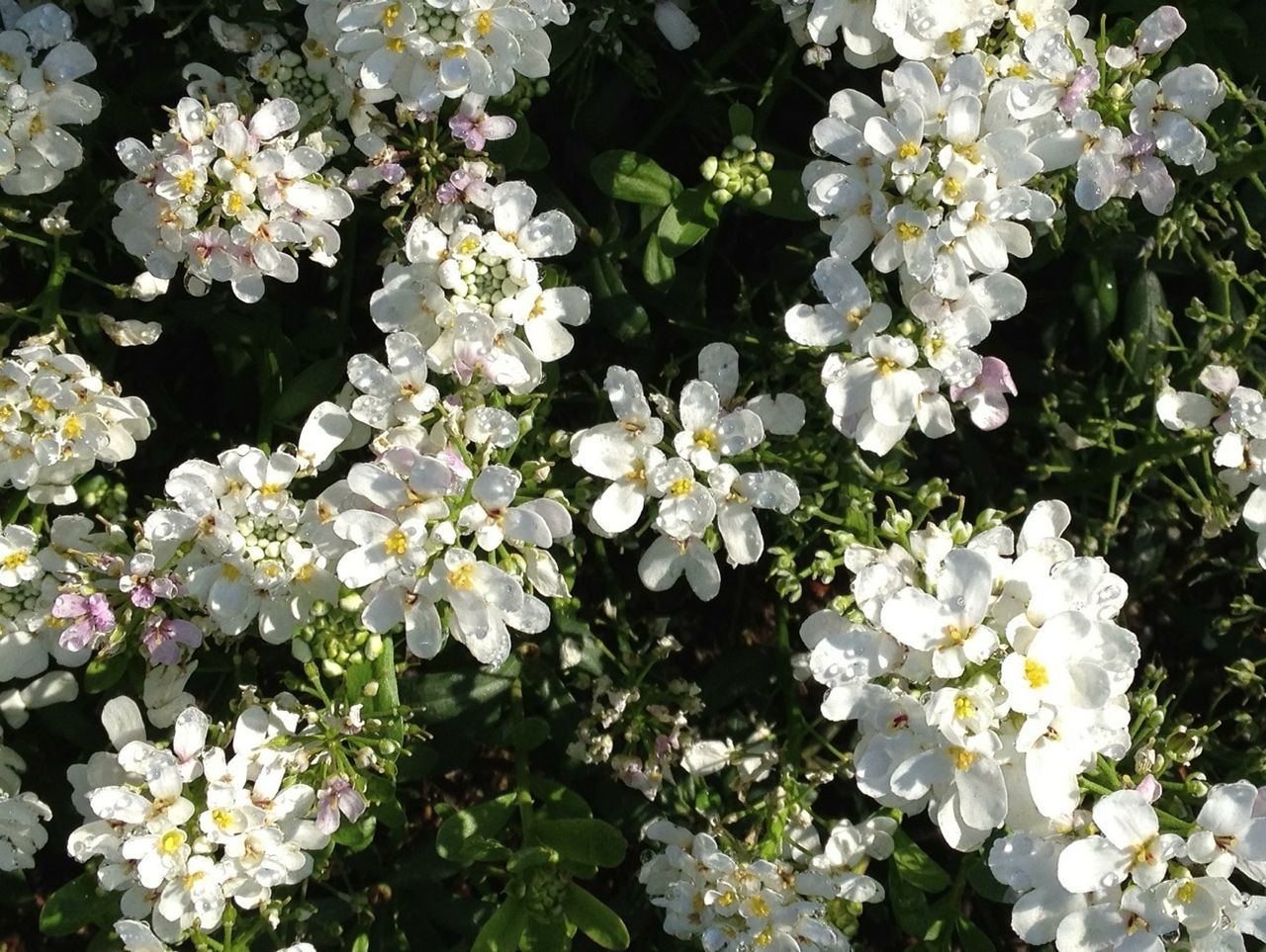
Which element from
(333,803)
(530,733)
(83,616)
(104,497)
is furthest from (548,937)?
(104,497)

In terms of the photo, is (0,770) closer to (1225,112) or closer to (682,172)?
(682,172)

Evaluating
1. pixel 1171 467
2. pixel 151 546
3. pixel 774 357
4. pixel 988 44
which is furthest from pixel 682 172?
pixel 151 546

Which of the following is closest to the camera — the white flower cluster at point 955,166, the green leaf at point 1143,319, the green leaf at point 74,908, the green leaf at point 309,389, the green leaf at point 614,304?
the white flower cluster at point 955,166

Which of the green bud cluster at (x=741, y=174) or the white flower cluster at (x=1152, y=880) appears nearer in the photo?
the white flower cluster at (x=1152, y=880)

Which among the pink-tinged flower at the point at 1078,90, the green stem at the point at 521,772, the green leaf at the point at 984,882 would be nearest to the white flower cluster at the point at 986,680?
the green leaf at the point at 984,882

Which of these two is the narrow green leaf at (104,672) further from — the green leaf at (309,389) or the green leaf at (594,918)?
the green leaf at (594,918)

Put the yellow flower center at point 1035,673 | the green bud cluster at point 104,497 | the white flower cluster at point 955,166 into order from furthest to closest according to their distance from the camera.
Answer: the green bud cluster at point 104,497 → the white flower cluster at point 955,166 → the yellow flower center at point 1035,673
